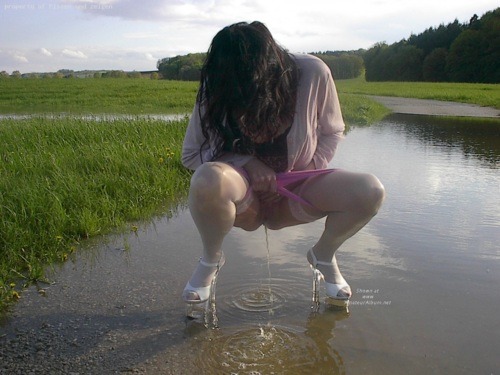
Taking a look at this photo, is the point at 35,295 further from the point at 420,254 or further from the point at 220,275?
the point at 420,254

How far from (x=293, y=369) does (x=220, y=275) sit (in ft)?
2.98

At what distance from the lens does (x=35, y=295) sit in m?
2.43

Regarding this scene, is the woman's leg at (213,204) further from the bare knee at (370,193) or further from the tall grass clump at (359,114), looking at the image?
the tall grass clump at (359,114)

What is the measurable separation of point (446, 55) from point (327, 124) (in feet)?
195

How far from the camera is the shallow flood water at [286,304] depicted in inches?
75.2

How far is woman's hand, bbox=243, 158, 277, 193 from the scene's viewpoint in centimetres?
224

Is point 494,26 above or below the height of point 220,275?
above

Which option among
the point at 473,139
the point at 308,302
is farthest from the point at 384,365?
the point at 473,139

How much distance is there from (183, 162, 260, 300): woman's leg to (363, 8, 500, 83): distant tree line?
5291cm

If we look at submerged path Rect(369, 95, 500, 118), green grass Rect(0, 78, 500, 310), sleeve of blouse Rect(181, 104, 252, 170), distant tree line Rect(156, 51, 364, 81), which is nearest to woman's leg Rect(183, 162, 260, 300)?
sleeve of blouse Rect(181, 104, 252, 170)

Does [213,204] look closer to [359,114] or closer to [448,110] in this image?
[359,114]

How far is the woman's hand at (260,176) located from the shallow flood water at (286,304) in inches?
21.0

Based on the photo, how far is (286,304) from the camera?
238 cm

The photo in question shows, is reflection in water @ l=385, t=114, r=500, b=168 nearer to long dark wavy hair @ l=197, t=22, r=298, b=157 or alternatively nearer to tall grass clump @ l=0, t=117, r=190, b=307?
tall grass clump @ l=0, t=117, r=190, b=307
